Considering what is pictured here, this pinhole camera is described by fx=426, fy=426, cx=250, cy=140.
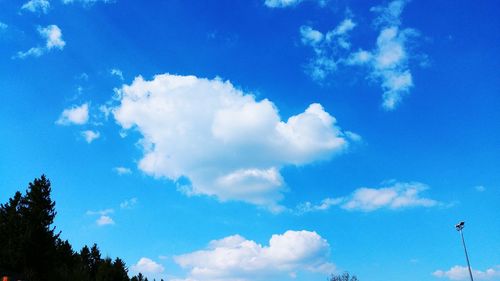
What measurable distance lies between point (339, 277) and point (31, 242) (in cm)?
9551

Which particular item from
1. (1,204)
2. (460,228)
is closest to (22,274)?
(1,204)

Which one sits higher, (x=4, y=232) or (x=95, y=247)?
(x=95, y=247)

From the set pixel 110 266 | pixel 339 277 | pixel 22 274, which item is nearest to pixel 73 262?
pixel 110 266

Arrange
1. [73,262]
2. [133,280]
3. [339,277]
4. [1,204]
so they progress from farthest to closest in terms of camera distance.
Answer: [339,277] → [133,280] → [73,262] → [1,204]

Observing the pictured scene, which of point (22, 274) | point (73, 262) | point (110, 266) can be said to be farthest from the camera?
point (73, 262)

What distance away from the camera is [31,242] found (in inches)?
1391

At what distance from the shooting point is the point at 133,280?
72.7 metres

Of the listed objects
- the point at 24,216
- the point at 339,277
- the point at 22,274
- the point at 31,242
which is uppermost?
the point at 339,277

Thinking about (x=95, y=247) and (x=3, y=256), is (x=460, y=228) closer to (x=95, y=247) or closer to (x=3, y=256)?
(x=3, y=256)

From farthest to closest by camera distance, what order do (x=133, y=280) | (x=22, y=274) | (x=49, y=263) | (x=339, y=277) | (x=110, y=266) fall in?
1. (x=339, y=277)
2. (x=133, y=280)
3. (x=110, y=266)
4. (x=49, y=263)
5. (x=22, y=274)

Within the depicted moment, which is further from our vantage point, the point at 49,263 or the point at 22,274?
the point at 49,263

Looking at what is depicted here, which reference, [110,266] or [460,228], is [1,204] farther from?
[460,228]

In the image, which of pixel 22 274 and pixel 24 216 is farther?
pixel 24 216

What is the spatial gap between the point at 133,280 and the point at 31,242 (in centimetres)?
4045
